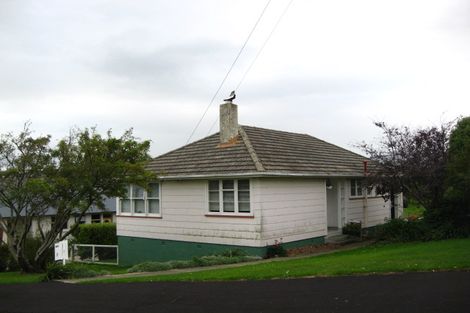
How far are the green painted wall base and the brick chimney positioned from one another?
187 inches

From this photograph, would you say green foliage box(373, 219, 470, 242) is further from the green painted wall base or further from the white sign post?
the white sign post

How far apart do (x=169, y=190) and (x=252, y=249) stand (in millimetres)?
5188

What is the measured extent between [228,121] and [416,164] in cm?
790

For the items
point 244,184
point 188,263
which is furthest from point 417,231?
point 188,263

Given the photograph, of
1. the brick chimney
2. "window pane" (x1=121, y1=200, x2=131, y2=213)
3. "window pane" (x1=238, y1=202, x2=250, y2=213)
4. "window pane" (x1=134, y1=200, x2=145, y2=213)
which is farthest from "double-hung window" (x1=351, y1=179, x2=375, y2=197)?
"window pane" (x1=121, y1=200, x2=131, y2=213)

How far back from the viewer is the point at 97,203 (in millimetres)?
19391

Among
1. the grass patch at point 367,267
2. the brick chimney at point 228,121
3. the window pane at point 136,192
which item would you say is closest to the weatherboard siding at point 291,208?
the brick chimney at point 228,121

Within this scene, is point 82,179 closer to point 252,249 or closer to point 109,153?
point 109,153

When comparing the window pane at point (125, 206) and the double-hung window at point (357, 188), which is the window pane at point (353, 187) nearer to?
the double-hung window at point (357, 188)

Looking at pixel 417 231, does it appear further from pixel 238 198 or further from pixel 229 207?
pixel 229 207

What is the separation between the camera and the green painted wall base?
63.4 ft

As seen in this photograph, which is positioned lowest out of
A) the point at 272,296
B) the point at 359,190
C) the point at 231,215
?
the point at 272,296

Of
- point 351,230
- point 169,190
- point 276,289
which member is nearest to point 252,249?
point 169,190

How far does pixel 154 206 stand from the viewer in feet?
73.0
